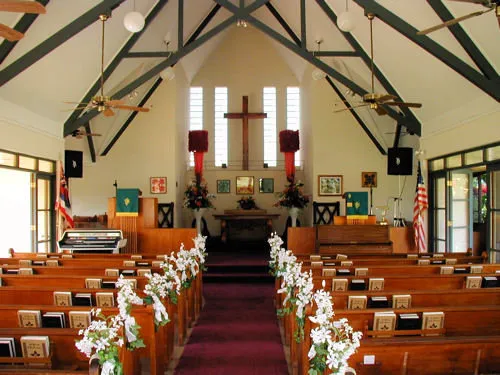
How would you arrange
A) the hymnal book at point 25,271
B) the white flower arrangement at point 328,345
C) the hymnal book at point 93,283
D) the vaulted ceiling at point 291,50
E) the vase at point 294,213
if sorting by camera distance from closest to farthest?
the white flower arrangement at point 328,345, the hymnal book at point 93,283, the hymnal book at point 25,271, the vaulted ceiling at point 291,50, the vase at point 294,213

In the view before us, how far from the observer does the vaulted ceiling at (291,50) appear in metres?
6.64

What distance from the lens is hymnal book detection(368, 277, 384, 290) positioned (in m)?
4.82

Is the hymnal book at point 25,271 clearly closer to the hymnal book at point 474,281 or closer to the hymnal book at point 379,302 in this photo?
the hymnal book at point 379,302

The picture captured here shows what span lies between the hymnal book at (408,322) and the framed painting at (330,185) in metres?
8.73

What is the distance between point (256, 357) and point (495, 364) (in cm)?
241

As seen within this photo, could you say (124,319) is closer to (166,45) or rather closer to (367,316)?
(367,316)

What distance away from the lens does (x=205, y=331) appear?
5715mm

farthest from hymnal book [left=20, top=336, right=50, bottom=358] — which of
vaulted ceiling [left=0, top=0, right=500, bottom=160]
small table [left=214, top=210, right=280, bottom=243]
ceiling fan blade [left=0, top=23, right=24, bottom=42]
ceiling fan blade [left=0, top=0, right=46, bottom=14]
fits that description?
small table [left=214, top=210, right=280, bottom=243]

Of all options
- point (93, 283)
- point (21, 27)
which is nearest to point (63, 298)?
point (93, 283)

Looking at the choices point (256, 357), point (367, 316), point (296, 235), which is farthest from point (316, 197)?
point (367, 316)

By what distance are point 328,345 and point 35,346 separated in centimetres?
191

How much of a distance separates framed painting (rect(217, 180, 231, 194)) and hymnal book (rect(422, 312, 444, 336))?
407 inches

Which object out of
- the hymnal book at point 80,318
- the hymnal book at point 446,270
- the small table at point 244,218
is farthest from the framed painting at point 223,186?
the hymnal book at point 80,318

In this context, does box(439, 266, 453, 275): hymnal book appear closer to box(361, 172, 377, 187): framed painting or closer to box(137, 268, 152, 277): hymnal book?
box(137, 268, 152, 277): hymnal book
